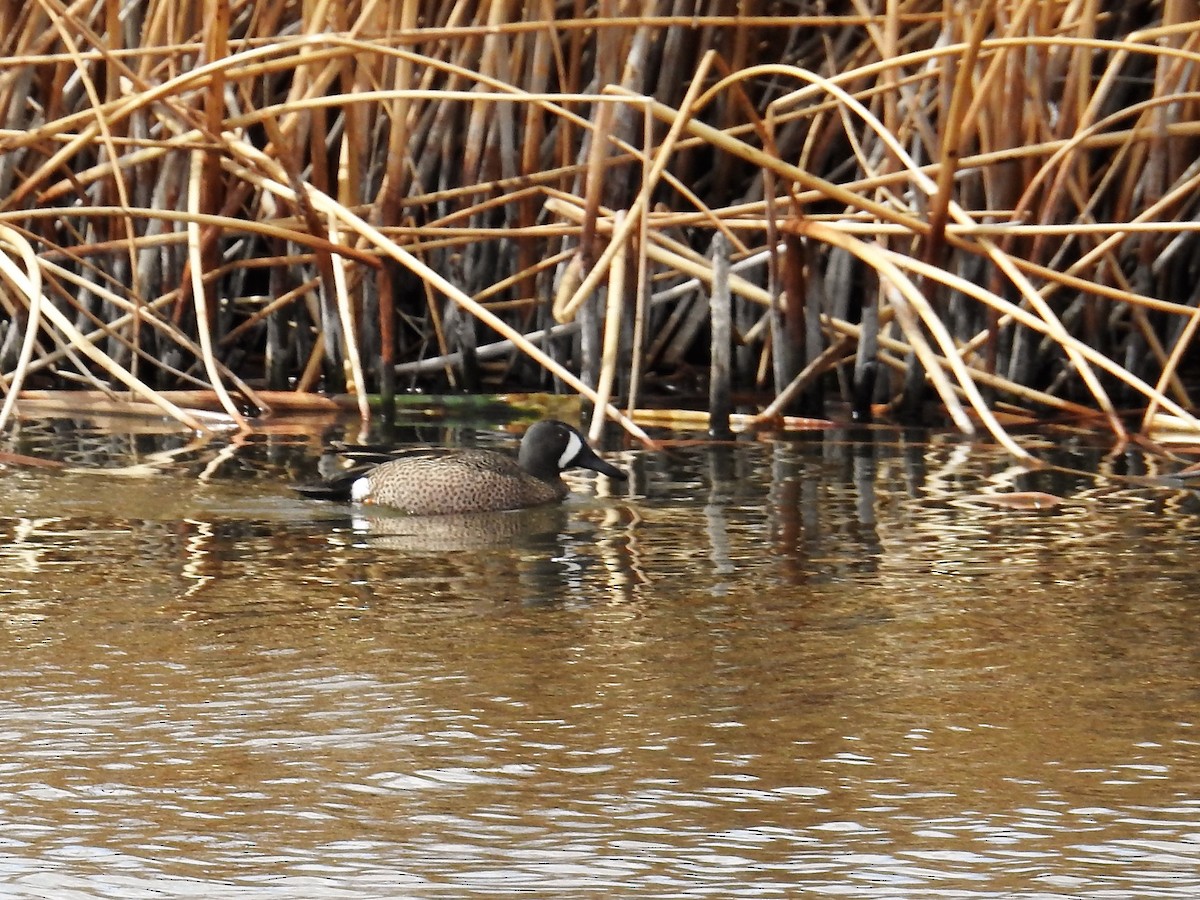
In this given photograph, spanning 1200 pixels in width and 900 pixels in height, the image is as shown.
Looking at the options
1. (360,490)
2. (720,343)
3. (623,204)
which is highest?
(623,204)

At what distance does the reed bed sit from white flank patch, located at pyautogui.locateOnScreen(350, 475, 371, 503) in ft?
2.64

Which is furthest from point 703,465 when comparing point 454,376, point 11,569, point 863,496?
point 11,569

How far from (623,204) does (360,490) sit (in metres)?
2.15

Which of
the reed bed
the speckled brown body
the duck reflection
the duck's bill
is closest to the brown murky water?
the duck reflection

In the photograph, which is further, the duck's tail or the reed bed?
the reed bed

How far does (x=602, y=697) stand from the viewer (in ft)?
12.1

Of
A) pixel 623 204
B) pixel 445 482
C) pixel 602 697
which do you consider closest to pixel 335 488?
pixel 445 482

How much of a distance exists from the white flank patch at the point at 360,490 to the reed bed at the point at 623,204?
0.80 metres

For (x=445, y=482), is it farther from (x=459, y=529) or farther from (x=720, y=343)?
(x=720, y=343)

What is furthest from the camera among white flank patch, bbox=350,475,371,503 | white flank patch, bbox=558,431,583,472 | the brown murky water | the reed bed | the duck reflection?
the reed bed

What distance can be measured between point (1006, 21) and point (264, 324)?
336cm

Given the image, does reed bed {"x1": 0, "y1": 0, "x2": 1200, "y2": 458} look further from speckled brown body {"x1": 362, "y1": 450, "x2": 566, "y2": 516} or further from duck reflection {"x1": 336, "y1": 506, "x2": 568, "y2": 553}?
duck reflection {"x1": 336, "y1": 506, "x2": 568, "y2": 553}

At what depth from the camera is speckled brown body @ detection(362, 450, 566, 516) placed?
5.89 meters

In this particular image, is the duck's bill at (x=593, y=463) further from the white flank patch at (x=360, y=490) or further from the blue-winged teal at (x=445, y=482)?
the white flank patch at (x=360, y=490)
